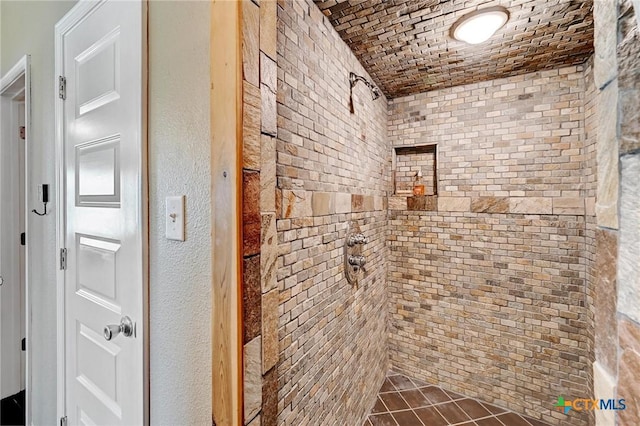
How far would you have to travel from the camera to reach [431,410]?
2367 mm

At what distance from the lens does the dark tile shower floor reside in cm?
224

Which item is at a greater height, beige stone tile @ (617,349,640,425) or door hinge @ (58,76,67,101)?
door hinge @ (58,76,67,101)

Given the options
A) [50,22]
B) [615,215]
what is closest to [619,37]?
[615,215]

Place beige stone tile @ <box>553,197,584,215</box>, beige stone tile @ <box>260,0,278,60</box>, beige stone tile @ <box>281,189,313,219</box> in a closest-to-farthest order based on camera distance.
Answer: beige stone tile @ <box>260,0,278,60</box>
beige stone tile @ <box>281,189,313,219</box>
beige stone tile @ <box>553,197,584,215</box>

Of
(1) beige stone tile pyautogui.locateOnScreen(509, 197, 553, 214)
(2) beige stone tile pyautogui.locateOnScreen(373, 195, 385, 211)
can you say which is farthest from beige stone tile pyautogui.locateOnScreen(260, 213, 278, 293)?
(1) beige stone tile pyautogui.locateOnScreen(509, 197, 553, 214)

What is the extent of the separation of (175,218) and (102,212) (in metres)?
0.53

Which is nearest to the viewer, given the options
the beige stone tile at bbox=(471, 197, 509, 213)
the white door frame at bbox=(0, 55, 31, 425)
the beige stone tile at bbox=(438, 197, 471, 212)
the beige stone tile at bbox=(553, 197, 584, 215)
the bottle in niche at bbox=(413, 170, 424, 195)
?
the white door frame at bbox=(0, 55, 31, 425)

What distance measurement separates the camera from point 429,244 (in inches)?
108

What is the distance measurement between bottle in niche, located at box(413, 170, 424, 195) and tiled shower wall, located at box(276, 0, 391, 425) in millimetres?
647

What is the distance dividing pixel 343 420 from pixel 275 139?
1869mm

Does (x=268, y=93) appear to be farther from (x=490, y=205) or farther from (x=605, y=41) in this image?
(x=490, y=205)

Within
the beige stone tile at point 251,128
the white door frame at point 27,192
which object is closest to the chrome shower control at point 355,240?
the beige stone tile at point 251,128

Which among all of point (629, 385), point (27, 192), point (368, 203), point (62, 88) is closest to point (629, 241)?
point (629, 385)

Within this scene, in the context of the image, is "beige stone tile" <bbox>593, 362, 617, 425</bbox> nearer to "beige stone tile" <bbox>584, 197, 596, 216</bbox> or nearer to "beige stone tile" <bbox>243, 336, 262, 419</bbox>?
"beige stone tile" <bbox>243, 336, 262, 419</bbox>
